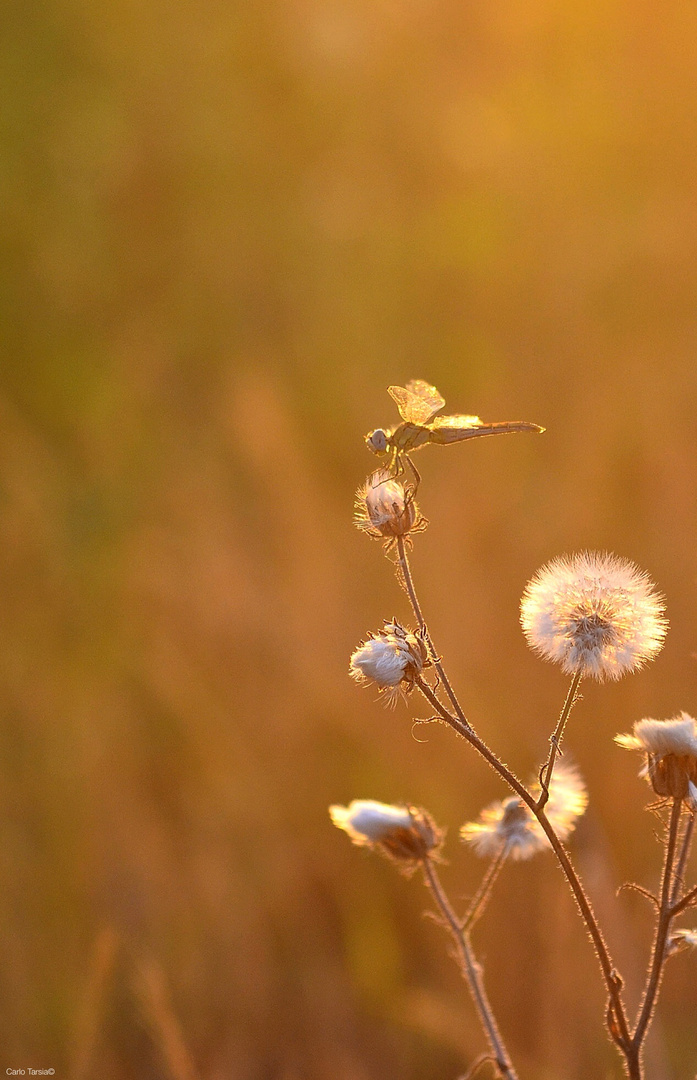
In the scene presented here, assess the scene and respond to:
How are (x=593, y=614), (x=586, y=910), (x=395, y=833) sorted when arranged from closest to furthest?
1. (x=586, y=910)
2. (x=593, y=614)
3. (x=395, y=833)

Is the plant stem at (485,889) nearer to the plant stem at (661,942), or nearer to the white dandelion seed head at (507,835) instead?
the white dandelion seed head at (507,835)

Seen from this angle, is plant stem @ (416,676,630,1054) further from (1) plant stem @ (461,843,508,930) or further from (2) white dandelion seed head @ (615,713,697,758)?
(1) plant stem @ (461,843,508,930)

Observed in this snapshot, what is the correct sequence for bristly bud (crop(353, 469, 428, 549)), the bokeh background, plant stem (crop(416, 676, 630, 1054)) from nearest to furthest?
plant stem (crop(416, 676, 630, 1054)), bristly bud (crop(353, 469, 428, 549)), the bokeh background

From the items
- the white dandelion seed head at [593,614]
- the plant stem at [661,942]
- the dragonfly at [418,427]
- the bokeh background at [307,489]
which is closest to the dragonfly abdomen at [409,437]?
the dragonfly at [418,427]

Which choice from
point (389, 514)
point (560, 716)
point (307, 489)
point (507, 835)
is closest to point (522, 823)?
point (507, 835)

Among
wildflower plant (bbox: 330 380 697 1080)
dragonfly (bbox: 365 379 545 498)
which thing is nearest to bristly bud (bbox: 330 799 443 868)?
wildflower plant (bbox: 330 380 697 1080)

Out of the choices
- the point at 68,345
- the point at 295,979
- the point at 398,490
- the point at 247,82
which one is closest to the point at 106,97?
the point at 247,82

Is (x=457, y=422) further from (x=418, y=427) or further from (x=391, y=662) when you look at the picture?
(x=391, y=662)
